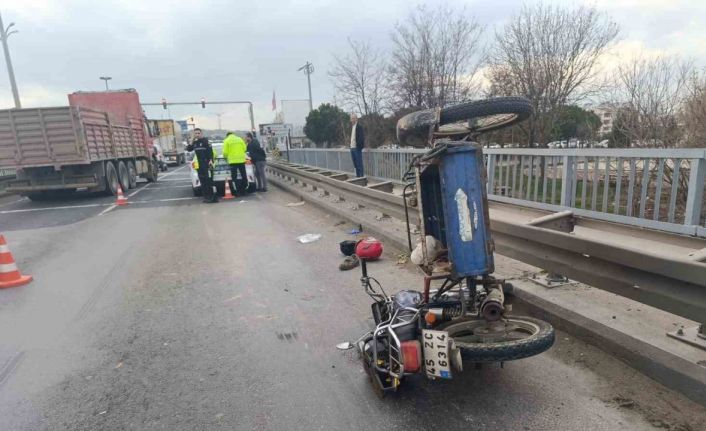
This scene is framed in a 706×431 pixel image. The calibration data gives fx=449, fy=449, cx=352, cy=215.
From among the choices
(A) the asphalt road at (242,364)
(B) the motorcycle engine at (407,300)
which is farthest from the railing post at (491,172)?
(B) the motorcycle engine at (407,300)

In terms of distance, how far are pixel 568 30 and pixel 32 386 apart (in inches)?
865

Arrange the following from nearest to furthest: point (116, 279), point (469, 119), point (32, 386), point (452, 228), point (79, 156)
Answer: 1. point (452, 228)
2. point (469, 119)
3. point (32, 386)
4. point (116, 279)
5. point (79, 156)

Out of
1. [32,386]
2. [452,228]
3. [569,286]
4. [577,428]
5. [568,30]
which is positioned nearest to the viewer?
[577,428]

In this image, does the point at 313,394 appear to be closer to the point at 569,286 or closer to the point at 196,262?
the point at 569,286

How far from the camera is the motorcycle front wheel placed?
243 cm

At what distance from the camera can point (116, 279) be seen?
18.9 feet

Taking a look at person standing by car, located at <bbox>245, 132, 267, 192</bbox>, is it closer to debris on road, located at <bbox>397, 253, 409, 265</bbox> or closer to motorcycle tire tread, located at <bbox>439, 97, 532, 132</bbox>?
debris on road, located at <bbox>397, 253, 409, 265</bbox>

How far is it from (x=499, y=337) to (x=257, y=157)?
43.1ft

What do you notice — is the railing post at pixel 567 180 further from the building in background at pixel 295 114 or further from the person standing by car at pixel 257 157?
the building in background at pixel 295 114

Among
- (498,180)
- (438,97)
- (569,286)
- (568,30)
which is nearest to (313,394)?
(569,286)

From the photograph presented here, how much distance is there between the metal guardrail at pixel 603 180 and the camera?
3754 millimetres

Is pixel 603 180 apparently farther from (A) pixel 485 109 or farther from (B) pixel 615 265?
(A) pixel 485 109

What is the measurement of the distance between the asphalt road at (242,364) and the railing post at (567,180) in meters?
1.96

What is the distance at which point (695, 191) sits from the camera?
3.71 meters
